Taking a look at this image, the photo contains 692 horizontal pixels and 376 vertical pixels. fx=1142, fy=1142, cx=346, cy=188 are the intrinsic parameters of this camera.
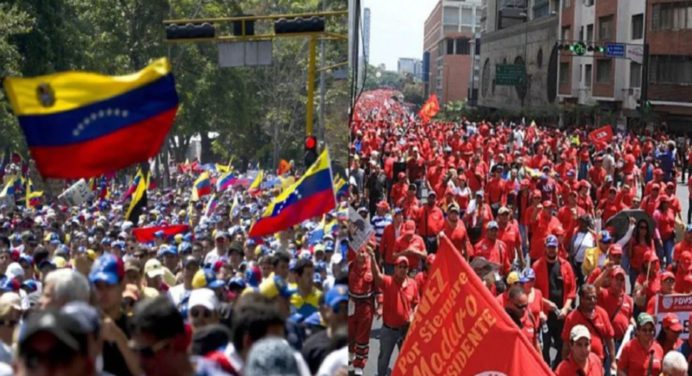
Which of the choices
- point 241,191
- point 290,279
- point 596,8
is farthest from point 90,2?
point 596,8

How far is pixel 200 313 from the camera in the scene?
10.1 ft

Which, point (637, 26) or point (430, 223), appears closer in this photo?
point (430, 223)

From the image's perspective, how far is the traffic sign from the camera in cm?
2898

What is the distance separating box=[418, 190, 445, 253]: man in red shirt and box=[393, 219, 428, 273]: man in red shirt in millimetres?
412

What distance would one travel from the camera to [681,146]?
103 feet

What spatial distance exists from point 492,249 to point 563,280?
1128mm

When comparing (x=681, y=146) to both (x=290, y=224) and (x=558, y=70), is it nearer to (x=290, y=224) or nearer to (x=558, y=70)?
(x=558, y=70)

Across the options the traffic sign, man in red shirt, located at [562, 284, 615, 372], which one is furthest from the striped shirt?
the traffic sign

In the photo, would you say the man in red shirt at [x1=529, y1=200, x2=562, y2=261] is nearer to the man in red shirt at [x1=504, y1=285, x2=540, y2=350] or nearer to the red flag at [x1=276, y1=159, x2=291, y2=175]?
the man in red shirt at [x1=504, y1=285, x2=540, y2=350]

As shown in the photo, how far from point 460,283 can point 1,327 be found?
2.94m

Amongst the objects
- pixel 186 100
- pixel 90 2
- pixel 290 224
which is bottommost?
pixel 290 224

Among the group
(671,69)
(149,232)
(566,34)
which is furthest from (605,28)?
(149,232)

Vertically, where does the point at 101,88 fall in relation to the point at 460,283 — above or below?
above

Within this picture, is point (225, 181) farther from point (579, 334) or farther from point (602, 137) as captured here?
point (602, 137)
